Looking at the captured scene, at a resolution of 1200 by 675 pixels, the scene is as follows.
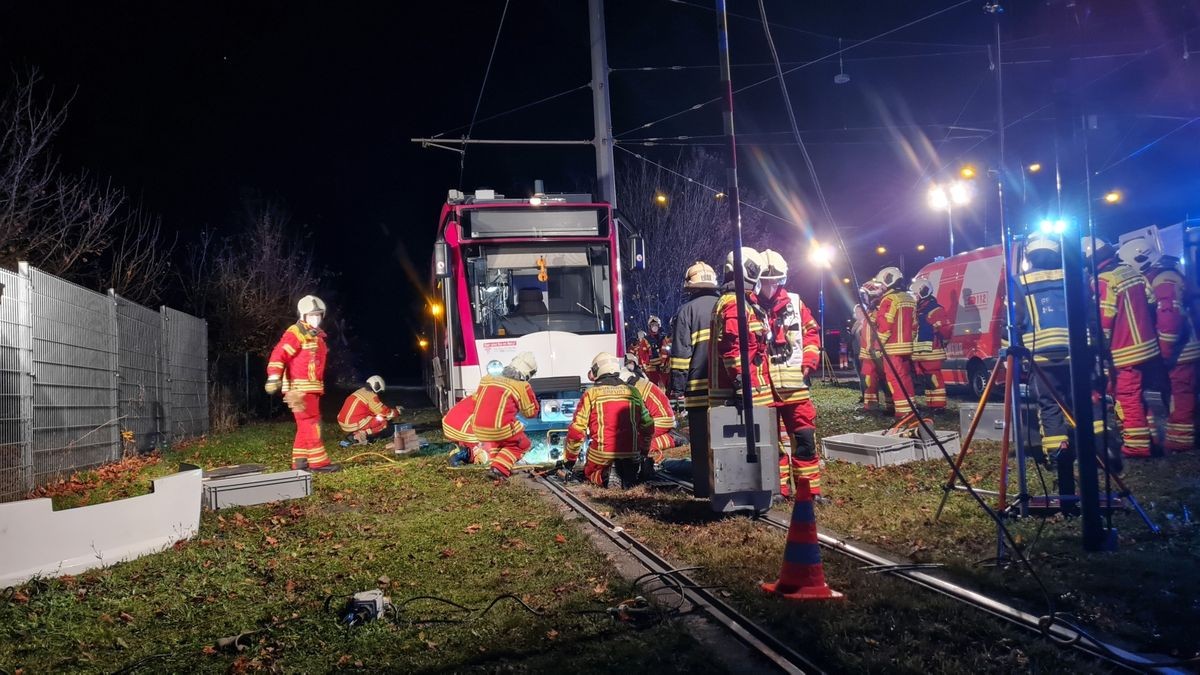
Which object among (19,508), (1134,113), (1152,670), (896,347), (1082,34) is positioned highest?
(1082,34)

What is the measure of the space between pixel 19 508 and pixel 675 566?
4.40 meters

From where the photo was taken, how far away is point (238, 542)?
6461mm

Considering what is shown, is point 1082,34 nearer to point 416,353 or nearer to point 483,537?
point 483,537

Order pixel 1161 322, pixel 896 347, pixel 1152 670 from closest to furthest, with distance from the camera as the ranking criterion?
pixel 1152 670 → pixel 1161 322 → pixel 896 347

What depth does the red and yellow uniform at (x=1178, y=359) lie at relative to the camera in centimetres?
826

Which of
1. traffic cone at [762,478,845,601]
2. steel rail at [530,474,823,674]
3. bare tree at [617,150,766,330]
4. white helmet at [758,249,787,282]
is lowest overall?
steel rail at [530,474,823,674]

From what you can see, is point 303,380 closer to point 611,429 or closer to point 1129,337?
point 611,429

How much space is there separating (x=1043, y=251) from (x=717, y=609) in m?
5.11

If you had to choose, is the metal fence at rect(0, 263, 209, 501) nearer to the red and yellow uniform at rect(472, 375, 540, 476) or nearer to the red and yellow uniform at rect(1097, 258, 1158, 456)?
the red and yellow uniform at rect(472, 375, 540, 476)

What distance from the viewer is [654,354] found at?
19609mm

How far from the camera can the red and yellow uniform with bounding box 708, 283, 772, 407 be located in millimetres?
6371

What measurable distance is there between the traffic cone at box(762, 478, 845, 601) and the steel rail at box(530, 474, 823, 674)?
1.23 ft

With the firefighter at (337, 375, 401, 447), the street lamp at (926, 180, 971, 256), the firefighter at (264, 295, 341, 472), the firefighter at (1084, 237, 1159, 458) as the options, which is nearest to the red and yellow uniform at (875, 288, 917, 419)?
the firefighter at (1084, 237, 1159, 458)

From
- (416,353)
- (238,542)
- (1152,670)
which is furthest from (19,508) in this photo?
(416,353)
